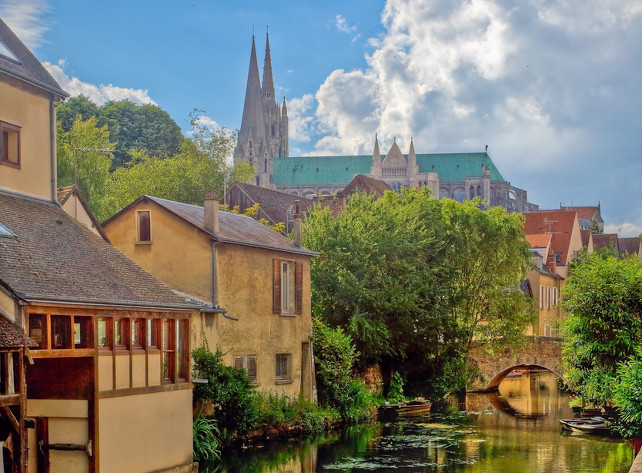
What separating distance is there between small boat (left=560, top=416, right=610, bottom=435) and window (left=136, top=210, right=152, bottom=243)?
17.0 metres

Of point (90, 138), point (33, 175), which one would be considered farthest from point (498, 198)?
point (33, 175)

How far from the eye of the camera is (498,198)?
15738cm

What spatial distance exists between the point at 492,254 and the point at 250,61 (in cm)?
11524

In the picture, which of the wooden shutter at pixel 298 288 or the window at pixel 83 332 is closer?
the window at pixel 83 332

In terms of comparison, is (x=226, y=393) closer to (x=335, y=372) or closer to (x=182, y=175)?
(x=335, y=372)

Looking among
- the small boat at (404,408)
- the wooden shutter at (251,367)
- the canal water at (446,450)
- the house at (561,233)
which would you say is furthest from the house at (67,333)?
the house at (561,233)

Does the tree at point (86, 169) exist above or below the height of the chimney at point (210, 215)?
above

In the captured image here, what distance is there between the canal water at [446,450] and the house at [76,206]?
7451 millimetres

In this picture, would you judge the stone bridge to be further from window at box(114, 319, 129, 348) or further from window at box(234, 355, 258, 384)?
window at box(114, 319, 129, 348)

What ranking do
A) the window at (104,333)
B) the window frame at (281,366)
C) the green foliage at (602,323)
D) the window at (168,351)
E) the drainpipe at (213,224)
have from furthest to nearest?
the window frame at (281,366) → the green foliage at (602,323) → the drainpipe at (213,224) → the window at (168,351) → the window at (104,333)

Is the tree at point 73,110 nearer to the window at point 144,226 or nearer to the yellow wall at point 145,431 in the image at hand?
the window at point 144,226

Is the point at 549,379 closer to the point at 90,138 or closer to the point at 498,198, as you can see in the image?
the point at 90,138

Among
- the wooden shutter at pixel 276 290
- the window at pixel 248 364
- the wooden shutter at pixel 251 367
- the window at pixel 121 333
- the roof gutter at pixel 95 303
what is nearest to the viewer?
the roof gutter at pixel 95 303

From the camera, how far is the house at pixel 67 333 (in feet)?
55.3
